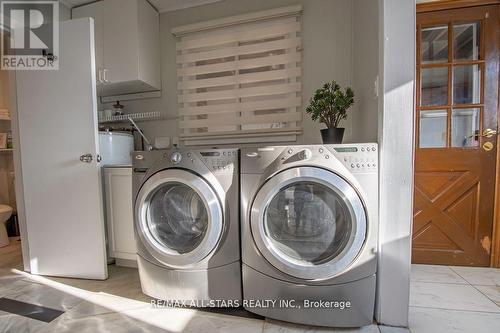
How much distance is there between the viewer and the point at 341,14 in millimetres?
1833

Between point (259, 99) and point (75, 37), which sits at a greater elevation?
point (75, 37)

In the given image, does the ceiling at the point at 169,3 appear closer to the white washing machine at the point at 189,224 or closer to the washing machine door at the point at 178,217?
the white washing machine at the point at 189,224

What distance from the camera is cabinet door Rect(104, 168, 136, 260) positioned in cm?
173

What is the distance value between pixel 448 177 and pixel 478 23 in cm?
116

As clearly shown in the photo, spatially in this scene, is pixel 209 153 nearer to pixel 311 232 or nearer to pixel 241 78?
pixel 311 232

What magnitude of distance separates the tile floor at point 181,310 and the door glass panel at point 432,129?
3.16 feet

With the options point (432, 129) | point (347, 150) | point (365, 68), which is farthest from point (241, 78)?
point (432, 129)

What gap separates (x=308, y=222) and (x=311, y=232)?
5cm

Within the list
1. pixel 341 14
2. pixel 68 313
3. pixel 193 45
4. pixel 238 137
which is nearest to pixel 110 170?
pixel 68 313

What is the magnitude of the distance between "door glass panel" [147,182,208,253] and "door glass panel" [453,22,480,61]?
218cm

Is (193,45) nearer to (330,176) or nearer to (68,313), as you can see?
(330,176)

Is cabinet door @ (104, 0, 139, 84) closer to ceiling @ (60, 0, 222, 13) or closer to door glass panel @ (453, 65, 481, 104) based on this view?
ceiling @ (60, 0, 222, 13)

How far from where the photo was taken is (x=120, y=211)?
5.78ft

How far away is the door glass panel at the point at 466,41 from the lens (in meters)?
1.69
